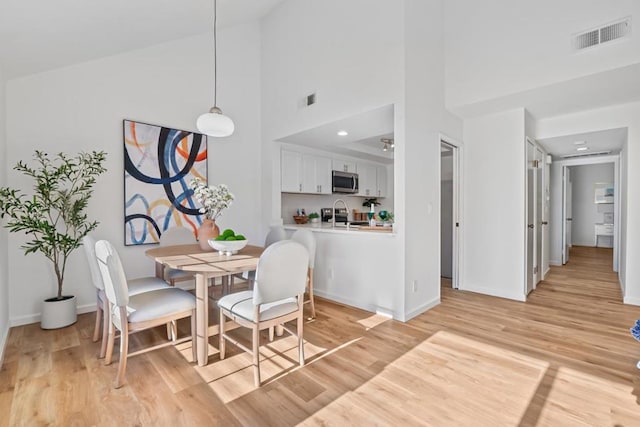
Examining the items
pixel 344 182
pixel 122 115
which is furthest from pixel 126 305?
pixel 344 182

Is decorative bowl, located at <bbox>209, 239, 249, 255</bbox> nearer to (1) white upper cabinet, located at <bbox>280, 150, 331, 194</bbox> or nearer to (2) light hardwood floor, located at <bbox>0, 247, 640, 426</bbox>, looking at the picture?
(2) light hardwood floor, located at <bbox>0, 247, 640, 426</bbox>

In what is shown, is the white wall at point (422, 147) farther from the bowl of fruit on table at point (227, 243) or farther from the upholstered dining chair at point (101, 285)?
the upholstered dining chair at point (101, 285)

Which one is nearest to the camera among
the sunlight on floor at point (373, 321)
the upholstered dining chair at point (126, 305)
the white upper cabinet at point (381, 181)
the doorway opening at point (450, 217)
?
the upholstered dining chair at point (126, 305)

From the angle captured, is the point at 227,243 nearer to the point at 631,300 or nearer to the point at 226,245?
the point at 226,245

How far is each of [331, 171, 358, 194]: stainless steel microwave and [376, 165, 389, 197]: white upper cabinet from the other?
86 cm

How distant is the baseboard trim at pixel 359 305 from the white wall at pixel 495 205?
1.66 m

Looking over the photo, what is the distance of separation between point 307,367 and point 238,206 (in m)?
2.93

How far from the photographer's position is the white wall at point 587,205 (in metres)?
8.34

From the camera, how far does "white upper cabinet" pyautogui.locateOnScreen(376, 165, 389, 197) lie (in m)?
7.02

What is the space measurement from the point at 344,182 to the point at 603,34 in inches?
157

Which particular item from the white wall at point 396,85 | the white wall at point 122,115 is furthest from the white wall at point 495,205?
the white wall at point 122,115

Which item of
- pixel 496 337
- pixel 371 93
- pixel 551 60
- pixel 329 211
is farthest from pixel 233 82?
pixel 496 337

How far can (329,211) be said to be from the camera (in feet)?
21.0

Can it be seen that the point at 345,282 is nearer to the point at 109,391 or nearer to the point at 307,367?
the point at 307,367
